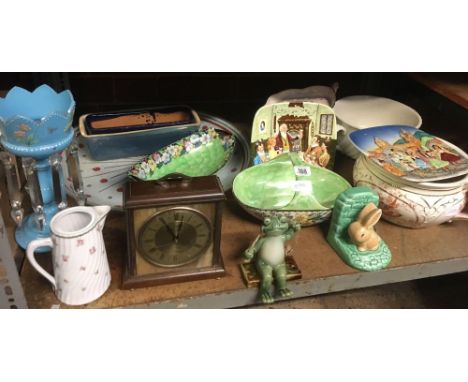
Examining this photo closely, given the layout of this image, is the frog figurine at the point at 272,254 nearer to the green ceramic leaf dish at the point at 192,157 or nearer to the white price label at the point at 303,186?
the white price label at the point at 303,186

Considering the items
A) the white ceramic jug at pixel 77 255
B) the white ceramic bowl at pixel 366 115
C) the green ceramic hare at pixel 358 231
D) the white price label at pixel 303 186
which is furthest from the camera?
the white ceramic bowl at pixel 366 115

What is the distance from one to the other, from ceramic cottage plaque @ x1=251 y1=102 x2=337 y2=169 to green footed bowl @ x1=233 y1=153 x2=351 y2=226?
36 millimetres

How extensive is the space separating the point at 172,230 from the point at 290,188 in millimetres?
312

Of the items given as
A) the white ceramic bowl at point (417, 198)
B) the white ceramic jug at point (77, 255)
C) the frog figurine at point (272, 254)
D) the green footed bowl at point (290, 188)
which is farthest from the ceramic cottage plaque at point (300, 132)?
the white ceramic jug at point (77, 255)

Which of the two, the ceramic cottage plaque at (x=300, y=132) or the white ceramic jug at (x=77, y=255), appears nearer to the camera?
the white ceramic jug at (x=77, y=255)

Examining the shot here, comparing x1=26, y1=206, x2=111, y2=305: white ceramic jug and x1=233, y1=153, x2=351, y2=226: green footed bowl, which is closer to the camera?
x1=26, y1=206, x2=111, y2=305: white ceramic jug

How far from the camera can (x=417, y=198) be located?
925mm

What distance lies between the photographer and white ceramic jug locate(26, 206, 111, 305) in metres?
0.74

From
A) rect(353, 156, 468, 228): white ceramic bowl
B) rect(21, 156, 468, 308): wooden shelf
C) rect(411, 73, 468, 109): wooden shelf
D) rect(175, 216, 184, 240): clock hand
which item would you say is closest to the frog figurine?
rect(21, 156, 468, 308): wooden shelf

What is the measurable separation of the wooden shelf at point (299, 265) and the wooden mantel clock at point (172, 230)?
0.02 meters

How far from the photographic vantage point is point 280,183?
1015mm

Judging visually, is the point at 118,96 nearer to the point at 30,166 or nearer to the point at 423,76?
the point at 30,166

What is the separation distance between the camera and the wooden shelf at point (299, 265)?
81cm

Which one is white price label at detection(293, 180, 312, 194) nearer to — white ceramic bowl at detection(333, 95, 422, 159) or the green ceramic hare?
the green ceramic hare
